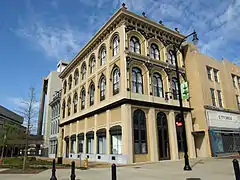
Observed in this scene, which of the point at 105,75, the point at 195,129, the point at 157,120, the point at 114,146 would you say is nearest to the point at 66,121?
the point at 105,75

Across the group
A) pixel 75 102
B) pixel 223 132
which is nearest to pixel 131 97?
pixel 223 132

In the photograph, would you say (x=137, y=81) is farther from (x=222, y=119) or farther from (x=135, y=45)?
(x=222, y=119)

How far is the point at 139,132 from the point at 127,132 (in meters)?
1.76

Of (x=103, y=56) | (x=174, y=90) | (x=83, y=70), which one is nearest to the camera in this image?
(x=174, y=90)

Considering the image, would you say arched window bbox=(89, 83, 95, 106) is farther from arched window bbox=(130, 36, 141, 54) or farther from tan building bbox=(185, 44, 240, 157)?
tan building bbox=(185, 44, 240, 157)

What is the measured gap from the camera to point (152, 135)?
21.2 meters

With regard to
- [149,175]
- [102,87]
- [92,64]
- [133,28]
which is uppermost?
[133,28]

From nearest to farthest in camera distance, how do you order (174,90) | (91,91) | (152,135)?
(152,135) < (174,90) < (91,91)

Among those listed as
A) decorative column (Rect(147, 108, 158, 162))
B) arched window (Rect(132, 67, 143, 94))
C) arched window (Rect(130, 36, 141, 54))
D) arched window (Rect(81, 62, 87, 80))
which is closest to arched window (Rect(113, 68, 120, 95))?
arched window (Rect(132, 67, 143, 94))

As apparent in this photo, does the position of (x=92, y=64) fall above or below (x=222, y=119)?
above

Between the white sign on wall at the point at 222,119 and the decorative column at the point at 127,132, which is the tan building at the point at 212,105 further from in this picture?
the decorative column at the point at 127,132

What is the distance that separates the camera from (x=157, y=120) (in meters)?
22.8

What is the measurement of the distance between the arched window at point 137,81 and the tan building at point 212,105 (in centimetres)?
865

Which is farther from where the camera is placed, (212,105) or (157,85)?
(212,105)
